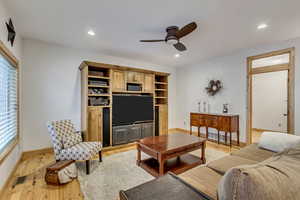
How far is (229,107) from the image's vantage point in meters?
4.39

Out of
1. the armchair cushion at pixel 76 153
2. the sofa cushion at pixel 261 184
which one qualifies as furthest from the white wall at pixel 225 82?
the armchair cushion at pixel 76 153

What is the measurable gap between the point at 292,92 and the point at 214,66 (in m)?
2.09

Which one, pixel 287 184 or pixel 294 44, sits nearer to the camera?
pixel 287 184

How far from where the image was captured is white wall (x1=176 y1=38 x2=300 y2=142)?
354 cm

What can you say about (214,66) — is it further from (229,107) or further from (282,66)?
(282,66)

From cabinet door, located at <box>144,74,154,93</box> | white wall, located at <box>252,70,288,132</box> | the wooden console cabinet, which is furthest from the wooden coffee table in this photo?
white wall, located at <box>252,70,288,132</box>

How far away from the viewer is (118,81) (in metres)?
3.92

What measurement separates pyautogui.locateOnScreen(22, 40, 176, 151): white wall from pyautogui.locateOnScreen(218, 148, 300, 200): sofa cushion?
3.92 meters

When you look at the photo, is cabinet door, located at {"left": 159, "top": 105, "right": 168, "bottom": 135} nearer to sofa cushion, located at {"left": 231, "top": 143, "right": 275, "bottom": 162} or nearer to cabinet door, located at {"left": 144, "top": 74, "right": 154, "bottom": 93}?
cabinet door, located at {"left": 144, "top": 74, "right": 154, "bottom": 93}

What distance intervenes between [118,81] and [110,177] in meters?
2.36

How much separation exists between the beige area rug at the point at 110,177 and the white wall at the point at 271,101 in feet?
12.4

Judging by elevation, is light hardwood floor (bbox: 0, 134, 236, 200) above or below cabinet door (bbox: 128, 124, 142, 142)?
below

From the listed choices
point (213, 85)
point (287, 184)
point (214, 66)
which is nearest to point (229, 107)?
point (213, 85)

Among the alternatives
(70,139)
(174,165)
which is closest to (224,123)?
(174,165)
